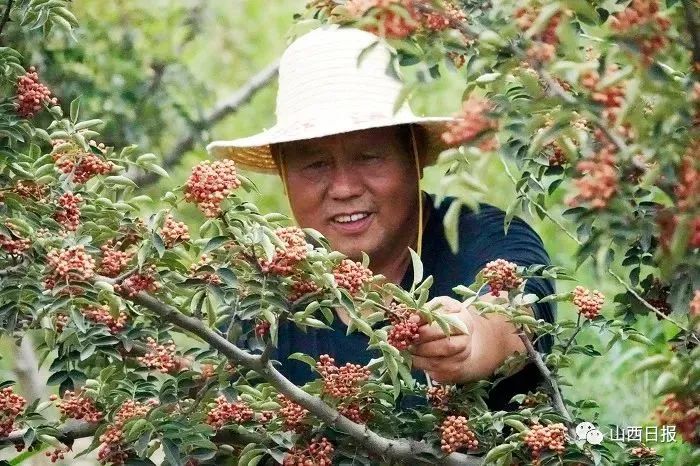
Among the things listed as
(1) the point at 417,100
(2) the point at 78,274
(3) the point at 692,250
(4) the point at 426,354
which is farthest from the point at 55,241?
(1) the point at 417,100

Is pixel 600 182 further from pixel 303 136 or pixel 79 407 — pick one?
pixel 303 136

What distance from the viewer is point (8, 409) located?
2383mm

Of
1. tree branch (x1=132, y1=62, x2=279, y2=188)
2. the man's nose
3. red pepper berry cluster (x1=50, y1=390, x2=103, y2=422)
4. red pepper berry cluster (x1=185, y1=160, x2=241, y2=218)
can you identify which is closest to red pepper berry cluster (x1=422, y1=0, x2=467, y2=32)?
red pepper berry cluster (x1=185, y1=160, x2=241, y2=218)

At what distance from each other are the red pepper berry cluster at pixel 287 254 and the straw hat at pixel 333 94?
945mm

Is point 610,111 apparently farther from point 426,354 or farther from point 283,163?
point 283,163

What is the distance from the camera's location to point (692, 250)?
5.22ft

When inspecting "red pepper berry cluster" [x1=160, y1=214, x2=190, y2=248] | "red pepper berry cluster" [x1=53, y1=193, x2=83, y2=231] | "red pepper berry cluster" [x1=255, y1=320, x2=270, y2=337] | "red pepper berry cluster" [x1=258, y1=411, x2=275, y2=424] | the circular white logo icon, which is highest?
"red pepper berry cluster" [x1=53, y1=193, x2=83, y2=231]

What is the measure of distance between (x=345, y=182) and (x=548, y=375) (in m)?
0.89

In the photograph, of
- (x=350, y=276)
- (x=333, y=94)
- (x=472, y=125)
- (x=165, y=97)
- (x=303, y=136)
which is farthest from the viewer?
(x=165, y=97)

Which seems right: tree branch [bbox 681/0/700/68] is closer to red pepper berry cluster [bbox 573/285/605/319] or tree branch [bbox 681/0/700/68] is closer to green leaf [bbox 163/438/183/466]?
red pepper berry cluster [bbox 573/285/605/319]

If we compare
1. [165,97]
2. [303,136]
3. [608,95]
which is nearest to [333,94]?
[303,136]

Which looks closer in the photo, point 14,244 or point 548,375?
point 14,244

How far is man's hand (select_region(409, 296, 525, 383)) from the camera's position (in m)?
2.31

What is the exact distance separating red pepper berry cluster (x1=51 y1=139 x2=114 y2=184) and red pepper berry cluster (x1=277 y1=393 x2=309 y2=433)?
536 mm
